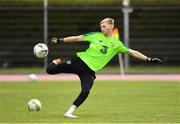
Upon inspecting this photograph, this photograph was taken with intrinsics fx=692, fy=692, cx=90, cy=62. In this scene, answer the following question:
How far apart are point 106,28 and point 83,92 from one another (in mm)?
1463

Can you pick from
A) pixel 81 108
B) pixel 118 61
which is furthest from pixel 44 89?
pixel 118 61

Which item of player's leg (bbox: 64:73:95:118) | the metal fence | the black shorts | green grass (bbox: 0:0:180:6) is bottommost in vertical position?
the metal fence

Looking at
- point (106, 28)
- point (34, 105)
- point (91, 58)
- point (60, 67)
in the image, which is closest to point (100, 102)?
point (34, 105)

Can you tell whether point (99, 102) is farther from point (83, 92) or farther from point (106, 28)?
point (106, 28)

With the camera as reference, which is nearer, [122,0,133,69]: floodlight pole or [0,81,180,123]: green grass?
[0,81,180,123]: green grass

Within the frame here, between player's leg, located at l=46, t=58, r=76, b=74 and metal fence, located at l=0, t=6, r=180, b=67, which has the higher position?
player's leg, located at l=46, t=58, r=76, b=74

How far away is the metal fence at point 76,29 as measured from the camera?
3991cm

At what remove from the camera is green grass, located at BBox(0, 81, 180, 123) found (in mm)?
14734

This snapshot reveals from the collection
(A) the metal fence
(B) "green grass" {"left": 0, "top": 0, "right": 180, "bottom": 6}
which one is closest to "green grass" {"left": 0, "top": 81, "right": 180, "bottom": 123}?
(A) the metal fence

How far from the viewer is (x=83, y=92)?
14.9 m

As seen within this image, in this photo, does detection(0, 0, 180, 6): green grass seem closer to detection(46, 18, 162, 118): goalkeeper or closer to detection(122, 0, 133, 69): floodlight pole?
detection(122, 0, 133, 69): floodlight pole

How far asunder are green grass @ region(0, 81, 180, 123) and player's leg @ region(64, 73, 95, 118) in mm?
232

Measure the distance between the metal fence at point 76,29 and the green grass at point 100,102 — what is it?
41.0 ft

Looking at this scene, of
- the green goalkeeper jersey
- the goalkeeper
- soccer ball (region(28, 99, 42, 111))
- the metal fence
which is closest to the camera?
the goalkeeper
